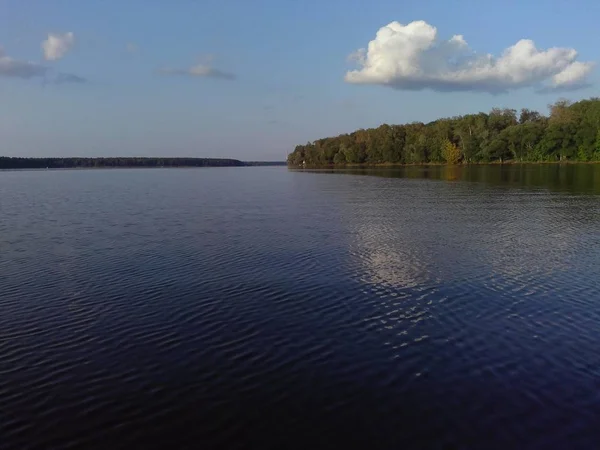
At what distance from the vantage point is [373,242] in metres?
28.9

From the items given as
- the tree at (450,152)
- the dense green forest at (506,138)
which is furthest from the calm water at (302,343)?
the tree at (450,152)

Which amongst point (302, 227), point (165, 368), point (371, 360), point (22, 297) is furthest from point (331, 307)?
point (302, 227)

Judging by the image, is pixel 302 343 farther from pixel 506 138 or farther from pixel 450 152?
pixel 450 152

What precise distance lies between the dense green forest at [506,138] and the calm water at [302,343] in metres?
131

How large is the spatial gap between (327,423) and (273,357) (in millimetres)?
3337

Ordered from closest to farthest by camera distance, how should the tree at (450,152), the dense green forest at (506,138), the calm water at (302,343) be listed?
the calm water at (302,343), the dense green forest at (506,138), the tree at (450,152)

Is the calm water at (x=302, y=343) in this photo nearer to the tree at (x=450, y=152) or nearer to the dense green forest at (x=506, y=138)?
the dense green forest at (x=506, y=138)

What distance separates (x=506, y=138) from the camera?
15088 cm

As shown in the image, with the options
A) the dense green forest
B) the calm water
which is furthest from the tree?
the calm water

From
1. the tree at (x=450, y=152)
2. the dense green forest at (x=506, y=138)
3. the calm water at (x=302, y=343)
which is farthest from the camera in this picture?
the tree at (x=450, y=152)

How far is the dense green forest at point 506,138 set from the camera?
456 ft

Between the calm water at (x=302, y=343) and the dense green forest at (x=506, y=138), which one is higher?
the dense green forest at (x=506, y=138)

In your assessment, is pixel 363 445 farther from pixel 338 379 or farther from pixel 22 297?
pixel 22 297

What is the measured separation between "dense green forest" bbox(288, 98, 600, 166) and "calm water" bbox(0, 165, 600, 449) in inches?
5142
